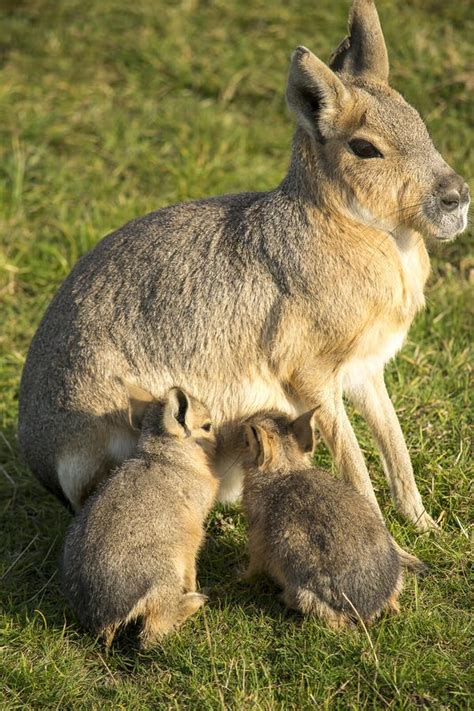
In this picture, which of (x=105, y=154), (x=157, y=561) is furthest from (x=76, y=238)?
(x=157, y=561)

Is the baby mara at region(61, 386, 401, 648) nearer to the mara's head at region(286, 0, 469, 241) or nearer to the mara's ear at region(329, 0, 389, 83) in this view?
the mara's head at region(286, 0, 469, 241)

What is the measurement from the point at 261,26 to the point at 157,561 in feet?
20.4

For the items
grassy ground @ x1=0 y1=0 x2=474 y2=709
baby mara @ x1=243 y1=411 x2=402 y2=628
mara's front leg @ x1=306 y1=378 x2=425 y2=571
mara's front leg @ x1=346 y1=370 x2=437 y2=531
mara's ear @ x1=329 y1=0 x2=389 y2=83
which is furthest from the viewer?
mara's front leg @ x1=346 y1=370 x2=437 y2=531

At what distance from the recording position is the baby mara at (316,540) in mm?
4145

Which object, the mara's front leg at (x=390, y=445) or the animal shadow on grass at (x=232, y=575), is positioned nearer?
the animal shadow on grass at (x=232, y=575)

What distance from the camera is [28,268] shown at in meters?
7.36

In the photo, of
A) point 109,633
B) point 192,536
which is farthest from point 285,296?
point 109,633

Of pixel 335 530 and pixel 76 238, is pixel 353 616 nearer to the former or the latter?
pixel 335 530

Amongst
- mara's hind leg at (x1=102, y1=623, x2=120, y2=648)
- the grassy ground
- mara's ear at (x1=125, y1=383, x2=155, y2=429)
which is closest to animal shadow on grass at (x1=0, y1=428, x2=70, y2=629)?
the grassy ground

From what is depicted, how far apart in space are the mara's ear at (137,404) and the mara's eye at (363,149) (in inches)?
54.9

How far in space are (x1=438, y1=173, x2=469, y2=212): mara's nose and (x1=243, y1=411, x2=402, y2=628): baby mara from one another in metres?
1.23

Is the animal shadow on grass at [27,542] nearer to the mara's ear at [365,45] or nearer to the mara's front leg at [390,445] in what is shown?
the mara's front leg at [390,445]

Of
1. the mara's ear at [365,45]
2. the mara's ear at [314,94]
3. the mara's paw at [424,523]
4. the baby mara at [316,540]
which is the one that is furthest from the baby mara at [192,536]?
the mara's ear at [365,45]

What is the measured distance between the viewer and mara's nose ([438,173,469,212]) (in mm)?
4605
